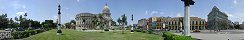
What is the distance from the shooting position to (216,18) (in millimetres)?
153250

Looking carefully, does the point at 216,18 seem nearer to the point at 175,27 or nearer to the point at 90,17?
the point at 175,27

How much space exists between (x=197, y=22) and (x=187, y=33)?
554ft

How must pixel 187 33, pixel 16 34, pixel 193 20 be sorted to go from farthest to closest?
1. pixel 193 20
2. pixel 16 34
3. pixel 187 33

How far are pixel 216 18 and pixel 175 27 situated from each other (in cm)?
4050

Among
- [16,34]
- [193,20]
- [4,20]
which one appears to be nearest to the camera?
[16,34]

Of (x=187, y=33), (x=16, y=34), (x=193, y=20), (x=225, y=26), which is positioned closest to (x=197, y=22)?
(x=193, y=20)

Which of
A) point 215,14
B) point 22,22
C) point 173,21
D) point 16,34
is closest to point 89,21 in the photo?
point 173,21

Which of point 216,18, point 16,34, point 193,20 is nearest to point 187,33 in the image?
point 16,34

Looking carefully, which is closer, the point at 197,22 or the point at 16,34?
the point at 16,34

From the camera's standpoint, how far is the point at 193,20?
184625 millimetres

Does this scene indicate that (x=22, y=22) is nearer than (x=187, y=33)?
No

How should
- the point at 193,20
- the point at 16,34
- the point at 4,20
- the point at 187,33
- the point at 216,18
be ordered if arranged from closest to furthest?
the point at 187,33
the point at 16,34
the point at 4,20
the point at 216,18
the point at 193,20

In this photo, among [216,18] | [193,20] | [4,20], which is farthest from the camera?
[193,20]

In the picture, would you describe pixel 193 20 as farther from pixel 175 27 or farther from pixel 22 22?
pixel 22 22
